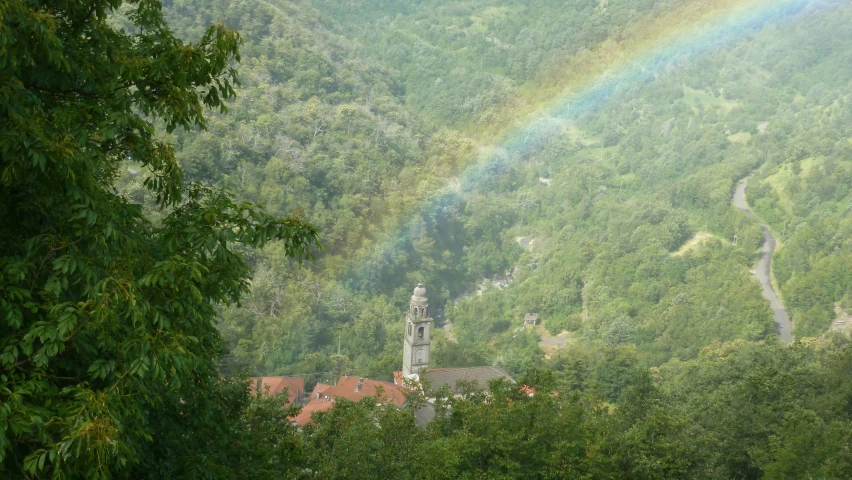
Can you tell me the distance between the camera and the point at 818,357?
21.2m

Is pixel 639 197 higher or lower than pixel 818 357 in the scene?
higher

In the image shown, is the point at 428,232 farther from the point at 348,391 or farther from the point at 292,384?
the point at 348,391

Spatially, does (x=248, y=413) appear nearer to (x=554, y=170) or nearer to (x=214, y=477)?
(x=214, y=477)

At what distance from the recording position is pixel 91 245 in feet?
10.2

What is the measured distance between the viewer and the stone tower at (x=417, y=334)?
76.7ft

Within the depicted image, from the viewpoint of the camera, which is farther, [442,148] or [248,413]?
[442,148]

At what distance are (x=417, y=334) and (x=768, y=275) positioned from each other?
66.1 ft

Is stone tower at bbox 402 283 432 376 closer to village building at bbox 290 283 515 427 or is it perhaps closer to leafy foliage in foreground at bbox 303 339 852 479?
village building at bbox 290 283 515 427

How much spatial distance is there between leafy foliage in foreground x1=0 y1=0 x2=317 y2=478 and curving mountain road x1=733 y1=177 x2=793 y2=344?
98.9 feet

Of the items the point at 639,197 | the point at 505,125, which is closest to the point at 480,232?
the point at 639,197

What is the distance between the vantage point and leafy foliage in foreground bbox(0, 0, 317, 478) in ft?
9.30

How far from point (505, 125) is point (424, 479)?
168 ft

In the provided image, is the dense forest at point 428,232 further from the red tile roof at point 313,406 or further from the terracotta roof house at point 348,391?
the red tile roof at point 313,406

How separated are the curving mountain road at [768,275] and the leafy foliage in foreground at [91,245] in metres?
30.2
